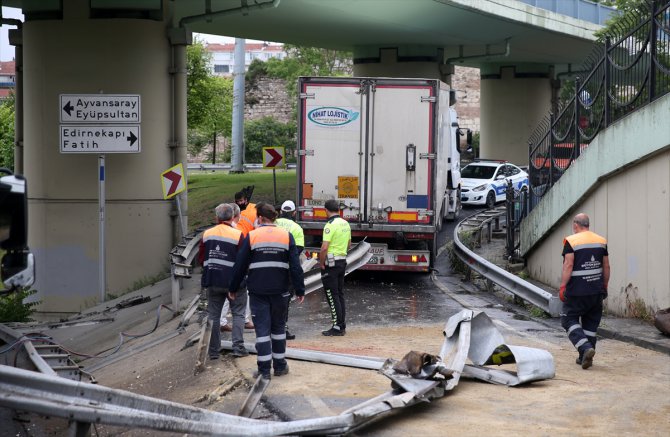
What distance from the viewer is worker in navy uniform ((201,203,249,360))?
38.2 feet

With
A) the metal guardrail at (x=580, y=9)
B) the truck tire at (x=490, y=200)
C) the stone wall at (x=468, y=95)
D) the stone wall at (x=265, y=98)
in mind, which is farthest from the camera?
the stone wall at (x=468, y=95)

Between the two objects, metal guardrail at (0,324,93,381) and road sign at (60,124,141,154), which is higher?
road sign at (60,124,141,154)

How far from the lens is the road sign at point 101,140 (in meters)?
18.5

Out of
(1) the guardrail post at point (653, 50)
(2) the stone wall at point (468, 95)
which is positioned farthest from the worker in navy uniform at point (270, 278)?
(2) the stone wall at point (468, 95)

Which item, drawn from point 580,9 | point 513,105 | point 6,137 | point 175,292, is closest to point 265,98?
point 6,137

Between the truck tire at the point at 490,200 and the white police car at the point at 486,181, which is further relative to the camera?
the truck tire at the point at 490,200

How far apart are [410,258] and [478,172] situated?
60.6 ft

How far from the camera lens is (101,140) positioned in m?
18.6

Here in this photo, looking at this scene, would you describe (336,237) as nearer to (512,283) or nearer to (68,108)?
(512,283)

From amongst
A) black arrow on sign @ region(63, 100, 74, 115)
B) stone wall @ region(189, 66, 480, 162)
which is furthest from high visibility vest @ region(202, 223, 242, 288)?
stone wall @ region(189, 66, 480, 162)

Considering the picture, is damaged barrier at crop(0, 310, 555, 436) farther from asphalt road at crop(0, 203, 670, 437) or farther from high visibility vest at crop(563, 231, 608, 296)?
high visibility vest at crop(563, 231, 608, 296)

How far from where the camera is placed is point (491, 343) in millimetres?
10648

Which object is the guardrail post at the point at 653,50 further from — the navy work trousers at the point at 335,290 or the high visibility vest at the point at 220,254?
the high visibility vest at the point at 220,254

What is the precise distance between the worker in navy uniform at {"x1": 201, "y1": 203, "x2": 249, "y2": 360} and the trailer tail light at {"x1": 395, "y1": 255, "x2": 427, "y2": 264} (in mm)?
7264
